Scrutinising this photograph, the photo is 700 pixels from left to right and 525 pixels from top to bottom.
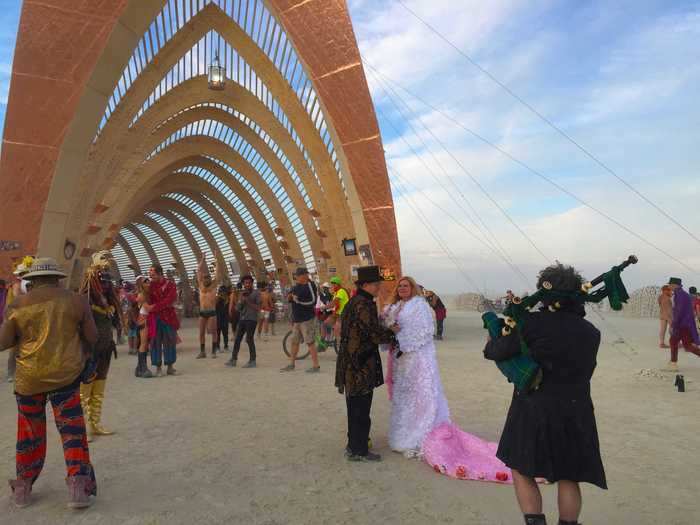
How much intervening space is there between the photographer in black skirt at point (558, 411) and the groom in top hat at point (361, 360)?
1928 mm

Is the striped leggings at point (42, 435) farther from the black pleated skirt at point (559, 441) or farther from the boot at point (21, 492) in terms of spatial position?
the black pleated skirt at point (559, 441)

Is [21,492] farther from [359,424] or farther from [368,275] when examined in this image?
[368,275]

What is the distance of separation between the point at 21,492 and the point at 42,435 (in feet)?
1.12

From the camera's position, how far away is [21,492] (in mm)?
3396

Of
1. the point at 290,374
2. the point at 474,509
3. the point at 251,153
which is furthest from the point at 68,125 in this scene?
the point at 251,153

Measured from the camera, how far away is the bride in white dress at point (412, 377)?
454 cm

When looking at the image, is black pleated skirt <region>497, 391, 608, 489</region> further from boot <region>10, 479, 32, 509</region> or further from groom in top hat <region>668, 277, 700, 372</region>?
groom in top hat <region>668, 277, 700, 372</region>

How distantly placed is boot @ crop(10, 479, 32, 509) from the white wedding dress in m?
2.63

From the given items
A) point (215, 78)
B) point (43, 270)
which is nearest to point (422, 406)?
point (43, 270)

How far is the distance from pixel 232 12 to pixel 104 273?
17524mm

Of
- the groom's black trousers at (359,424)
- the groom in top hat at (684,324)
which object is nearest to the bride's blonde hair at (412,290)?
the groom's black trousers at (359,424)

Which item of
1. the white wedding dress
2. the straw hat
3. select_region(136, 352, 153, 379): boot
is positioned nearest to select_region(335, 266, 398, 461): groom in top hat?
the white wedding dress

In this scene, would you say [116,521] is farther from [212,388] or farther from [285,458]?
[212,388]

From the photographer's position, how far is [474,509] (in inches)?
131
